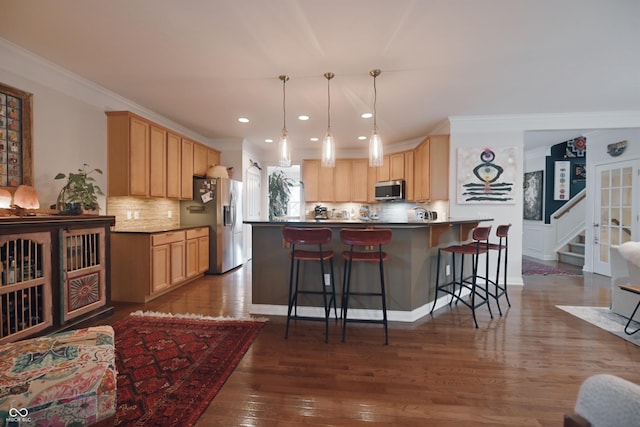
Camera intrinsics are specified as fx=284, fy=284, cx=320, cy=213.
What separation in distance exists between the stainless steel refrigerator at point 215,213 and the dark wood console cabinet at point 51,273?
73.9 inches

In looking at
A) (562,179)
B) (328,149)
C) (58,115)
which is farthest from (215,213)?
(562,179)

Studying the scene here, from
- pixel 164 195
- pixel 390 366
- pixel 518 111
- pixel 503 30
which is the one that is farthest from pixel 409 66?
pixel 164 195

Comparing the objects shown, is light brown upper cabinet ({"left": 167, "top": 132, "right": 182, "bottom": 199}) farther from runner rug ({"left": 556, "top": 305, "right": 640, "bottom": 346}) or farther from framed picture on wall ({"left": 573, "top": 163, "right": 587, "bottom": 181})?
framed picture on wall ({"left": 573, "top": 163, "right": 587, "bottom": 181})

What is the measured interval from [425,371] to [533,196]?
23.1ft

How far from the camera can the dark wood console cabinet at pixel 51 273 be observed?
225 centimetres

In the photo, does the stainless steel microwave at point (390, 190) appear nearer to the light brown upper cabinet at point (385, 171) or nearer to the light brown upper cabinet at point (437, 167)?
the light brown upper cabinet at point (385, 171)

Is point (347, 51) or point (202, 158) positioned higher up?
point (347, 51)

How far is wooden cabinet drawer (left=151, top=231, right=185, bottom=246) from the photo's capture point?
12.1 feet

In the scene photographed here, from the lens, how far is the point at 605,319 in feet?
9.86

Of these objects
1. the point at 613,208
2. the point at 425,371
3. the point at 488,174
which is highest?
the point at 488,174

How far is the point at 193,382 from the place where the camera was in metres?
1.93

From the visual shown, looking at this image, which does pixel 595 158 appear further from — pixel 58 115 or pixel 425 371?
pixel 58 115

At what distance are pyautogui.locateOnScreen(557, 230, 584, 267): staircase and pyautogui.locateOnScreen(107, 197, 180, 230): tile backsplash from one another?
8.05 m

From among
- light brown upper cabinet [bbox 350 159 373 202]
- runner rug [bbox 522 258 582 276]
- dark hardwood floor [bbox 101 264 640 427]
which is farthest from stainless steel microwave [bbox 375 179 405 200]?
dark hardwood floor [bbox 101 264 640 427]
